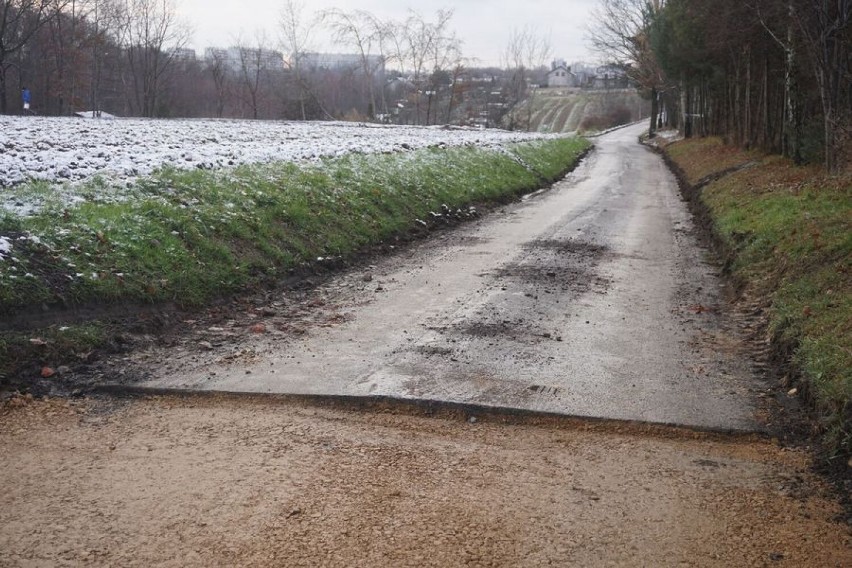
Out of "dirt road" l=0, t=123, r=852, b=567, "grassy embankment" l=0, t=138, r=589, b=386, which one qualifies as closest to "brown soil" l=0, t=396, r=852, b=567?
"dirt road" l=0, t=123, r=852, b=567

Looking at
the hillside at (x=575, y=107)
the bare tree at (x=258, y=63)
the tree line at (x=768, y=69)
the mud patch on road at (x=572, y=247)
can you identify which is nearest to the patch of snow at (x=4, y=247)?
the mud patch on road at (x=572, y=247)

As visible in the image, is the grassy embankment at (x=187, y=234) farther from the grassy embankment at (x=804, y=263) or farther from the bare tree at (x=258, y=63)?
the bare tree at (x=258, y=63)

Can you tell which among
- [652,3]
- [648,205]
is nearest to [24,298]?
[648,205]

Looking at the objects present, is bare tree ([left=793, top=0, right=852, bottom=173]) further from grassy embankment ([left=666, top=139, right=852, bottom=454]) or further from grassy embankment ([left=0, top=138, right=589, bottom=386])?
grassy embankment ([left=0, top=138, right=589, bottom=386])

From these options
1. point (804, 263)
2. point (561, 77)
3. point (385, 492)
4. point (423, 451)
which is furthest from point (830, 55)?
point (561, 77)

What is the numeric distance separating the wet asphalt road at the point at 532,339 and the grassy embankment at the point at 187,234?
3.29ft

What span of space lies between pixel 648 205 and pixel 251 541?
16.1 meters

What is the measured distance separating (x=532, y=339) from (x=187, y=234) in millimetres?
4421

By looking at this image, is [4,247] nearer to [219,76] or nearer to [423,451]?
[423,451]

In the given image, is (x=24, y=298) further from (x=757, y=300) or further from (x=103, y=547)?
(x=757, y=300)

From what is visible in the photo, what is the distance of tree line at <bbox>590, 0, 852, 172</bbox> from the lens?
1523cm

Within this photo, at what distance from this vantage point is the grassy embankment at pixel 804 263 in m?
5.36

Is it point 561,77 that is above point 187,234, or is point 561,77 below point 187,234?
above

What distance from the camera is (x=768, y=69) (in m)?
22.8
